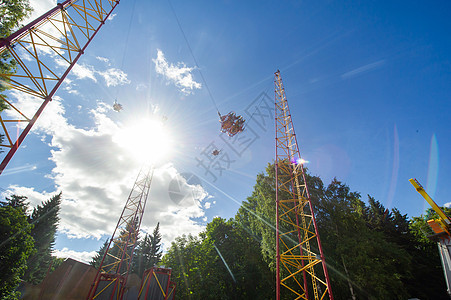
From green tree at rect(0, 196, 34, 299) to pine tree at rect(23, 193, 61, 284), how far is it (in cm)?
1847

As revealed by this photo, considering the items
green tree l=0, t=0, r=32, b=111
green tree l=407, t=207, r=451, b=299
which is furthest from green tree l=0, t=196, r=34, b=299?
green tree l=407, t=207, r=451, b=299

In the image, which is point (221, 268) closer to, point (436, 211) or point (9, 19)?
point (436, 211)

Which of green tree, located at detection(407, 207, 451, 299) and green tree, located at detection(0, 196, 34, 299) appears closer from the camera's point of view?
green tree, located at detection(0, 196, 34, 299)

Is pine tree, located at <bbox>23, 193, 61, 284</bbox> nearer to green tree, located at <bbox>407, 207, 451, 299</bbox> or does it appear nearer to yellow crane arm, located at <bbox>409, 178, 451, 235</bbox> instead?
yellow crane arm, located at <bbox>409, 178, 451, 235</bbox>

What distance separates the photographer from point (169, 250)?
22.2 m

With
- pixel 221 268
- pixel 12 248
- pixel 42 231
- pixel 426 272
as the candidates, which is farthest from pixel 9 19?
pixel 426 272

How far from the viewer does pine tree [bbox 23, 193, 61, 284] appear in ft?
96.0

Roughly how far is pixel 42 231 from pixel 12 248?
20558 mm

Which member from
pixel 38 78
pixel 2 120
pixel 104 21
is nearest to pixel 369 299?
pixel 2 120

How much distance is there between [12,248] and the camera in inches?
586

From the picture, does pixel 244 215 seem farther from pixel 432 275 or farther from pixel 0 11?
pixel 0 11

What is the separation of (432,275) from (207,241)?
25.2 meters

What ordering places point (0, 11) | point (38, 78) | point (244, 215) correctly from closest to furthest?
point (38, 78) < point (0, 11) < point (244, 215)

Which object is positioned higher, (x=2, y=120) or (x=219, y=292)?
(x=2, y=120)
